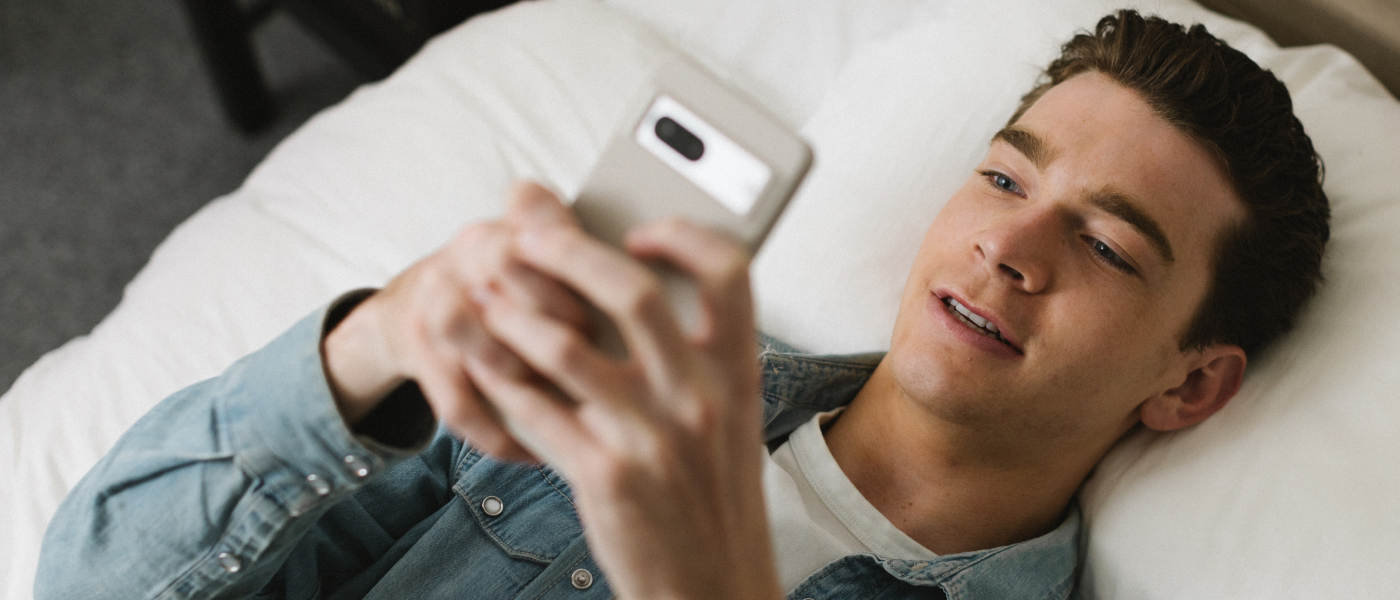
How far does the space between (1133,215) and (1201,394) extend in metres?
0.24

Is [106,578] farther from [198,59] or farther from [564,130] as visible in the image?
[198,59]

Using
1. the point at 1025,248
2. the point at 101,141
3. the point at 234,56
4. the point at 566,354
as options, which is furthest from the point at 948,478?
the point at 101,141

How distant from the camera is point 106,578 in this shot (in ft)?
2.07

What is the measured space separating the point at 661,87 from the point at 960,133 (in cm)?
66

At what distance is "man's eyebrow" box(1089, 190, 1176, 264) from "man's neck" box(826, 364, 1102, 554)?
0.83ft

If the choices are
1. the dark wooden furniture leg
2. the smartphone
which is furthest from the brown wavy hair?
the dark wooden furniture leg

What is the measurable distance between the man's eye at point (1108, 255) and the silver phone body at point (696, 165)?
487 mm

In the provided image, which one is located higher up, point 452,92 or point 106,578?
point 452,92

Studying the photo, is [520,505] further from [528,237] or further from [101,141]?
[101,141]

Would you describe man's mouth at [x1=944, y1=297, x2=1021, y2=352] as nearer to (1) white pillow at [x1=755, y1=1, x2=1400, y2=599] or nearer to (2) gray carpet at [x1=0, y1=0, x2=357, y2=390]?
(1) white pillow at [x1=755, y1=1, x2=1400, y2=599]

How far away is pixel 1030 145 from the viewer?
937 mm

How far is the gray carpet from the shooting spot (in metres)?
1.63

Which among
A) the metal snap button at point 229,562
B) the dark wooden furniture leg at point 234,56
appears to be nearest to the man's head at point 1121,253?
the metal snap button at point 229,562

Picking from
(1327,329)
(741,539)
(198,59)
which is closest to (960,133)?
(1327,329)
